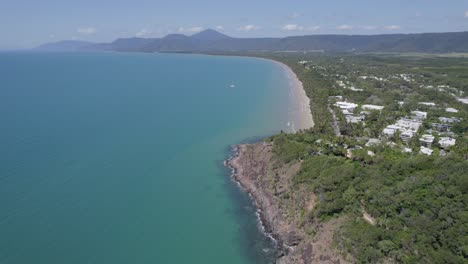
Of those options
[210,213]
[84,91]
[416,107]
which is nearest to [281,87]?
[416,107]

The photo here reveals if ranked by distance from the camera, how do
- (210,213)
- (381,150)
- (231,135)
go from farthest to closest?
(231,135), (381,150), (210,213)

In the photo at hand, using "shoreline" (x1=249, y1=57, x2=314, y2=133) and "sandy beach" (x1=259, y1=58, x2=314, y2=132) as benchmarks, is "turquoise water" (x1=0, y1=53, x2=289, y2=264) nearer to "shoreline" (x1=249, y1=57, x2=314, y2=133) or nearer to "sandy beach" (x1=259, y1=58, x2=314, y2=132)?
"sandy beach" (x1=259, y1=58, x2=314, y2=132)

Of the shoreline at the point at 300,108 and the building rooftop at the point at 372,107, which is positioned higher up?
the building rooftop at the point at 372,107

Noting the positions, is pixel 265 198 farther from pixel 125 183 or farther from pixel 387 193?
pixel 125 183

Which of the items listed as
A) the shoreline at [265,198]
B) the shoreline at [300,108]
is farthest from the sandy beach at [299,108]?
the shoreline at [265,198]

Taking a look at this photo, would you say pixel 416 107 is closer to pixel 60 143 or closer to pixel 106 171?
pixel 106 171

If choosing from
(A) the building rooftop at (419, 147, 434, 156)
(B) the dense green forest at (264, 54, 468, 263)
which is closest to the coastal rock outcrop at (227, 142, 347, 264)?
(B) the dense green forest at (264, 54, 468, 263)

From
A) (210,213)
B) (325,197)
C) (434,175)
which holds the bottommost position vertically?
(210,213)

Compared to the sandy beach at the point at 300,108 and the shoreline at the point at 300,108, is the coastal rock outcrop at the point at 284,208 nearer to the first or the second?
the shoreline at the point at 300,108

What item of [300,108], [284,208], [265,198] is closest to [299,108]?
[300,108]
